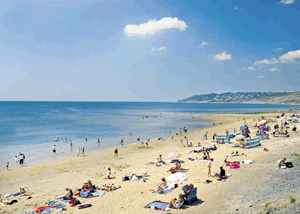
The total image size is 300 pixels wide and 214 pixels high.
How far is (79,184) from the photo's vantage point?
52.2ft

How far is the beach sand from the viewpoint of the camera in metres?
10.3

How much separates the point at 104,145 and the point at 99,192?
2159 centimetres

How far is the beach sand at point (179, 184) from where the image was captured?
10289mm

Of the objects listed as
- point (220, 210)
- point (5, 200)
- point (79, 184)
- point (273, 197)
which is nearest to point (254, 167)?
point (273, 197)

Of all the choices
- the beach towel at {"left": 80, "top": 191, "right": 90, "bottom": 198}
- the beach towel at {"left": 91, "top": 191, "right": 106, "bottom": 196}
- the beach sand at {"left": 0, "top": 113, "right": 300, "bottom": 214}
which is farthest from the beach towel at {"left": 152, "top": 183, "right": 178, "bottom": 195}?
the beach towel at {"left": 80, "top": 191, "right": 90, "bottom": 198}

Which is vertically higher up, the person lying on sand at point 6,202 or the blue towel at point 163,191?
the blue towel at point 163,191

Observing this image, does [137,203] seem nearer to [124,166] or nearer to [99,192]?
[99,192]

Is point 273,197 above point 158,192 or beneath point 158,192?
above

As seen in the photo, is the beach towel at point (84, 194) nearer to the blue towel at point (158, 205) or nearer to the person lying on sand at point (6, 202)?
the person lying on sand at point (6, 202)

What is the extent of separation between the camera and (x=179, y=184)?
1428 cm

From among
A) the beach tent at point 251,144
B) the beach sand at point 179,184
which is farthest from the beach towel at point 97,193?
the beach tent at point 251,144

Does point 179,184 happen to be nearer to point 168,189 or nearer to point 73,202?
point 168,189

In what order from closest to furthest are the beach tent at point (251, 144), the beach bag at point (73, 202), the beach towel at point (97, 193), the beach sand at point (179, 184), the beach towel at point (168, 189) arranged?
1. the beach sand at point (179, 184)
2. the beach bag at point (73, 202)
3. the beach towel at point (168, 189)
4. the beach towel at point (97, 193)
5. the beach tent at point (251, 144)

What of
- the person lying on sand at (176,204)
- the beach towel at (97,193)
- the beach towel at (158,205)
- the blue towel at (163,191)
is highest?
the person lying on sand at (176,204)
